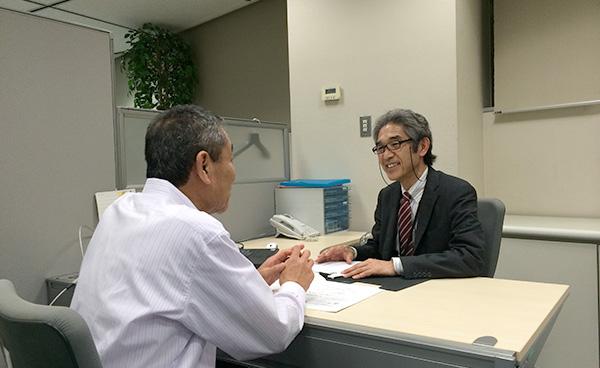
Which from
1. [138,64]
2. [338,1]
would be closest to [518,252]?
[338,1]

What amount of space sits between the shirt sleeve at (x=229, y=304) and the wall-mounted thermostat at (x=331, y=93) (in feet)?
6.92

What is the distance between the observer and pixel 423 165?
197cm

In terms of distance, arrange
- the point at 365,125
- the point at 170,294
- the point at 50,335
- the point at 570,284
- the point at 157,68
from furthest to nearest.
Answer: the point at 157,68
the point at 365,125
the point at 570,284
the point at 170,294
the point at 50,335

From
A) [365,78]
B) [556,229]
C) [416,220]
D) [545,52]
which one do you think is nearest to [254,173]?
[365,78]

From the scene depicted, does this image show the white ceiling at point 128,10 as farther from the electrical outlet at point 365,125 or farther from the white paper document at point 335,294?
the white paper document at point 335,294

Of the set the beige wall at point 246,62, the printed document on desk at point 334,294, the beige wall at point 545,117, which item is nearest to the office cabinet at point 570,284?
the beige wall at point 545,117

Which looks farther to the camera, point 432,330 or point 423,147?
point 423,147

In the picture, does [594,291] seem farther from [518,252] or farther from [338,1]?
[338,1]

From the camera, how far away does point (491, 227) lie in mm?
1888

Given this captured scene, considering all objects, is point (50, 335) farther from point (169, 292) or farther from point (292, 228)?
point (292, 228)

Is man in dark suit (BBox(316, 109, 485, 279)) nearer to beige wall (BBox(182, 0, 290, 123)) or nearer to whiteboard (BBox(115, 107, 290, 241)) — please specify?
Result: whiteboard (BBox(115, 107, 290, 241))

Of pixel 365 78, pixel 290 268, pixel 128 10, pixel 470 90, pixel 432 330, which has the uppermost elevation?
pixel 128 10

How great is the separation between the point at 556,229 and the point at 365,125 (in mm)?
1189

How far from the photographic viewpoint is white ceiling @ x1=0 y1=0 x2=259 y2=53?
4055 mm
